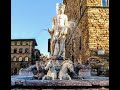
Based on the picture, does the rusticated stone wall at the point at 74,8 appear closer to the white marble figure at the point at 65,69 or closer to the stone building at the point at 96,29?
the stone building at the point at 96,29

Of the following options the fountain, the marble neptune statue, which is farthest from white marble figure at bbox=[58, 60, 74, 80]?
the marble neptune statue

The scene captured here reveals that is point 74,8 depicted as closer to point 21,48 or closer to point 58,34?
point 58,34

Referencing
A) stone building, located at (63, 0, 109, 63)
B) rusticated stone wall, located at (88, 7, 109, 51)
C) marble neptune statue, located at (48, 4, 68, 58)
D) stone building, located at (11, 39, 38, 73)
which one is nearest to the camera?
marble neptune statue, located at (48, 4, 68, 58)

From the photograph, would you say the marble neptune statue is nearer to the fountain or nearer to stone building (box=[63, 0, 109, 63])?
the fountain

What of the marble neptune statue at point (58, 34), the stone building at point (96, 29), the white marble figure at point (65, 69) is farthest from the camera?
the stone building at point (96, 29)

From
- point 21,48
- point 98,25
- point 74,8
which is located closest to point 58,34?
point 98,25

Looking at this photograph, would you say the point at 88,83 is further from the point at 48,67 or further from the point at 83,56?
the point at 83,56

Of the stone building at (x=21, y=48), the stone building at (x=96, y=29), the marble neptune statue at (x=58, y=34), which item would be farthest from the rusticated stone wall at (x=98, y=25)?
the stone building at (x=21, y=48)

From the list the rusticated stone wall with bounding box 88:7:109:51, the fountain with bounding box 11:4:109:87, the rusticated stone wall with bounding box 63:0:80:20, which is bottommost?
the fountain with bounding box 11:4:109:87
